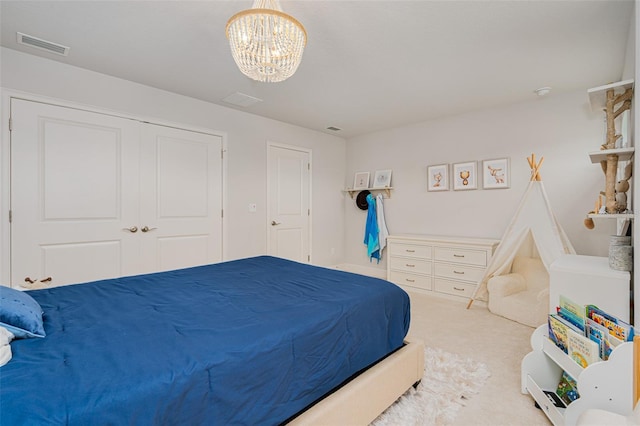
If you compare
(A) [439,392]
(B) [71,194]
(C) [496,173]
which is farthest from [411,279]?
(B) [71,194]

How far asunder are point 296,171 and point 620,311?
3.91m

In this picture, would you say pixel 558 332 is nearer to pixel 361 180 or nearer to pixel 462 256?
pixel 462 256

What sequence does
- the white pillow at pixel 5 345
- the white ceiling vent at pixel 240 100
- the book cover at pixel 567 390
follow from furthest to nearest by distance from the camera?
the white ceiling vent at pixel 240 100
the book cover at pixel 567 390
the white pillow at pixel 5 345

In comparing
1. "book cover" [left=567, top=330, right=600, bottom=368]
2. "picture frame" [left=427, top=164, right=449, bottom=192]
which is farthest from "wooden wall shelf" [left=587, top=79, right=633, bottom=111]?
"picture frame" [left=427, top=164, right=449, bottom=192]

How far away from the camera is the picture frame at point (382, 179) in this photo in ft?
16.5

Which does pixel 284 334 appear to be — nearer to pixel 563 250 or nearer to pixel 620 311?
pixel 620 311

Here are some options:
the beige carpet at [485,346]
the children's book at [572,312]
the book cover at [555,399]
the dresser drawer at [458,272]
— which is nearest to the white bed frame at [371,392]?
the beige carpet at [485,346]

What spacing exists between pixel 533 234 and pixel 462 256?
856mm

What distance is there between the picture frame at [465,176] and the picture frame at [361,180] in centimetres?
147

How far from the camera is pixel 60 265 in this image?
278cm

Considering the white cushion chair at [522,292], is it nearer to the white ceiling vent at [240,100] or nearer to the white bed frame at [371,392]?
the white bed frame at [371,392]

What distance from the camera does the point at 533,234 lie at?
3203mm

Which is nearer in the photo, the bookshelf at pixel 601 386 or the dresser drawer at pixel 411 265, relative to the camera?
the bookshelf at pixel 601 386

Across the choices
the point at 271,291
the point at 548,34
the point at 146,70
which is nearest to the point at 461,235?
the point at 548,34
